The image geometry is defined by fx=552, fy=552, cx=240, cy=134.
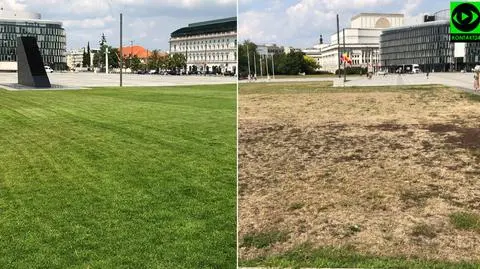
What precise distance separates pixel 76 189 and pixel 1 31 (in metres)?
17.7

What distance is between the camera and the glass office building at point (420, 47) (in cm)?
322

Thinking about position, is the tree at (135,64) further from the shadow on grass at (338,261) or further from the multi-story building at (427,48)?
the shadow on grass at (338,261)

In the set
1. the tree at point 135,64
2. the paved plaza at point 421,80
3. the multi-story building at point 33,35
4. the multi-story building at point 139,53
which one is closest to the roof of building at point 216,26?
the paved plaza at point 421,80

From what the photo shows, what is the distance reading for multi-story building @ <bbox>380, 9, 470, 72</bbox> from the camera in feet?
10.3

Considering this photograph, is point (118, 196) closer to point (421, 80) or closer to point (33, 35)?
point (421, 80)

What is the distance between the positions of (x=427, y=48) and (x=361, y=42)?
0.44 meters

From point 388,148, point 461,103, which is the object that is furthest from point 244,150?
point 461,103

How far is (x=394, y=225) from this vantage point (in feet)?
10.2

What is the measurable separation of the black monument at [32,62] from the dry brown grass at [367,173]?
24.4 meters

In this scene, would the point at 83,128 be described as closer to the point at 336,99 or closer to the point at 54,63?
the point at 336,99

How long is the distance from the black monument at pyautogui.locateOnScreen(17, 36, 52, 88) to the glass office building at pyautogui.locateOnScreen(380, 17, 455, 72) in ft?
80.1

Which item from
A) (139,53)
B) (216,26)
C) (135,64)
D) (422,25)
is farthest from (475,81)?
(139,53)

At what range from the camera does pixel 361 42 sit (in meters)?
3.73

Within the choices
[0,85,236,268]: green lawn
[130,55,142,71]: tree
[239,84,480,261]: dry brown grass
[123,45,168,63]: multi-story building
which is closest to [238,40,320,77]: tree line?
[239,84,480,261]: dry brown grass
